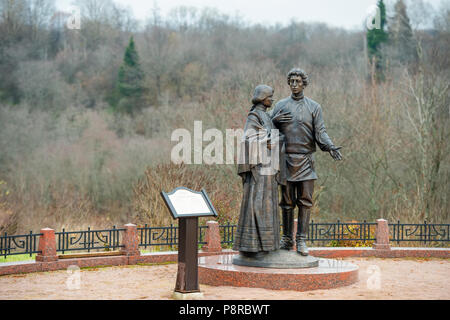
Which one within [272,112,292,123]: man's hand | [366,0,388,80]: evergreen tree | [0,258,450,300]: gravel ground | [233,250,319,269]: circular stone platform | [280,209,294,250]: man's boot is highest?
[366,0,388,80]: evergreen tree

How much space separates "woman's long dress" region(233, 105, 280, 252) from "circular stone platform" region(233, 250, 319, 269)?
164mm

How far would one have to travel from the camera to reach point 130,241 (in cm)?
1322

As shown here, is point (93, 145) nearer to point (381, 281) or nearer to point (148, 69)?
point (148, 69)

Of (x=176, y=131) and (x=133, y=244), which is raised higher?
(x=176, y=131)

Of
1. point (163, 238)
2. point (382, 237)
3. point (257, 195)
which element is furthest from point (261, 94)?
point (163, 238)

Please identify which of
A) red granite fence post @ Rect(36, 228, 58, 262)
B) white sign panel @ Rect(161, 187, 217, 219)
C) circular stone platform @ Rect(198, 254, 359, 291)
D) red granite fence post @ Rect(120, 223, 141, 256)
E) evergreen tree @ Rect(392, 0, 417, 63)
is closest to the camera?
white sign panel @ Rect(161, 187, 217, 219)

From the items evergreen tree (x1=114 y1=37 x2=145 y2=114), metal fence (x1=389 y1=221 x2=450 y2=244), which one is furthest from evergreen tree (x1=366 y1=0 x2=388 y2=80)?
metal fence (x1=389 y1=221 x2=450 y2=244)

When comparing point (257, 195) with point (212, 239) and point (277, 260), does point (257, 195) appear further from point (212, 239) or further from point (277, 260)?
point (212, 239)

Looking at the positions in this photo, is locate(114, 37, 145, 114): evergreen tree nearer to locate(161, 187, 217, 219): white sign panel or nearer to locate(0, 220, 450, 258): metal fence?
locate(0, 220, 450, 258): metal fence

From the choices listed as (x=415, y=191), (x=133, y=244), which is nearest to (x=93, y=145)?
(x=415, y=191)

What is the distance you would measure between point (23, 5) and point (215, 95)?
89.0 feet

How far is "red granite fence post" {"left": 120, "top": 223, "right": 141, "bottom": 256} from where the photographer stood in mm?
13148

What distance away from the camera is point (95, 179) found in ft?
118

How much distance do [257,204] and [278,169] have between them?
0.76 m
